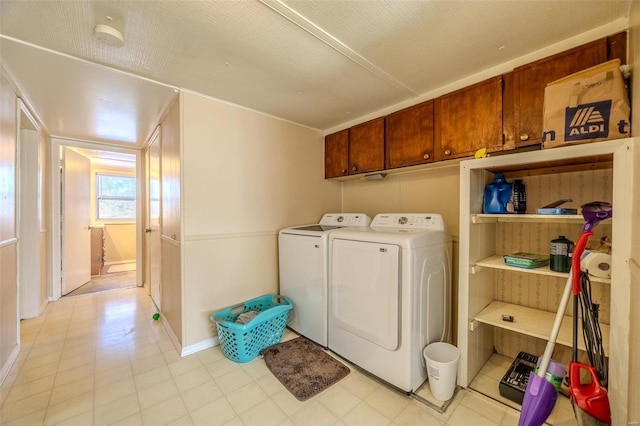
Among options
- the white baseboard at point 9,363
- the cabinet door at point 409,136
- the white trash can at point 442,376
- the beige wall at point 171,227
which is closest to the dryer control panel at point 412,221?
the cabinet door at point 409,136

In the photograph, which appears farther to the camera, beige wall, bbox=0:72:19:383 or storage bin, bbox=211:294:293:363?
storage bin, bbox=211:294:293:363

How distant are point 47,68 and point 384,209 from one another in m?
2.98

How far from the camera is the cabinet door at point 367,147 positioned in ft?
8.17

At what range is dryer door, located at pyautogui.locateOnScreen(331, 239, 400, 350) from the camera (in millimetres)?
1695

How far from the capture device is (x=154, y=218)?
10.8 ft

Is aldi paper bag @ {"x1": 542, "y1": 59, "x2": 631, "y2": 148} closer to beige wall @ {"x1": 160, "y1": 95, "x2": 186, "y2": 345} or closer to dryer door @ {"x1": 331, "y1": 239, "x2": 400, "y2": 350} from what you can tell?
dryer door @ {"x1": 331, "y1": 239, "x2": 400, "y2": 350}

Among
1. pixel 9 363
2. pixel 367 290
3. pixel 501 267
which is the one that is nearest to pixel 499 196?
pixel 501 267

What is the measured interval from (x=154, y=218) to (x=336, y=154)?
2.50 metres

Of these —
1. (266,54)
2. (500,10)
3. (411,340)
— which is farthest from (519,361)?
(266,54)

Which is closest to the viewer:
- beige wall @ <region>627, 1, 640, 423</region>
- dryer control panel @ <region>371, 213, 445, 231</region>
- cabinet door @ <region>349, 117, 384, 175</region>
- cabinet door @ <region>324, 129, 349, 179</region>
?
beige wall @ <region>627, 1, 640, 423</region>

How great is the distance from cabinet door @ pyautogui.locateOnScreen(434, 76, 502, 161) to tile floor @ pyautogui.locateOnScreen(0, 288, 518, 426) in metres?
1.72

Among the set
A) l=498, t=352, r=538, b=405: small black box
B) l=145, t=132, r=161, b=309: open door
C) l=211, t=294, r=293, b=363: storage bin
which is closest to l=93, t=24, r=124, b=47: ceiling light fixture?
l=145, t=132, r=161, b=309: open door

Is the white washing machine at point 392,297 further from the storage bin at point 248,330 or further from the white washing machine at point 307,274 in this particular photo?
the storage bin at point 248,330

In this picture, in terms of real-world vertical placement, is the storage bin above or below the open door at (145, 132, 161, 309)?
below
